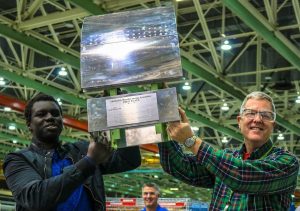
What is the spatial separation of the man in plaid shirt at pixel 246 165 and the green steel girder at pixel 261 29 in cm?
679

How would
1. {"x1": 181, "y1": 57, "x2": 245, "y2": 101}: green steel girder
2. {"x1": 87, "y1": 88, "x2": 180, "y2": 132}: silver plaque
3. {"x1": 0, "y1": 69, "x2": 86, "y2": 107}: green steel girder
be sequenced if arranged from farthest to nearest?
{"x1": 0, "y1": 69, "x2": 86, "y2": 107}: green steel girder → {"x1": 181, "y1": 57, "x2": 245, "y2": 101}: green steel girder → {"x1": 87, "y1": 88, "x2": 180, "y2": 132}: silver plaque

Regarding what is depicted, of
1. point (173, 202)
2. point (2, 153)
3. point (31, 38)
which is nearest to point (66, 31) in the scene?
point (31, 38)

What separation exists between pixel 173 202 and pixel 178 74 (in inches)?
253

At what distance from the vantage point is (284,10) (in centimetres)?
1379

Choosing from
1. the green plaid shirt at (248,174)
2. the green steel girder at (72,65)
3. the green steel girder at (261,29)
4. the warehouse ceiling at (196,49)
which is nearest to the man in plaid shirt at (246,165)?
the green plaid shirt at (248,174)

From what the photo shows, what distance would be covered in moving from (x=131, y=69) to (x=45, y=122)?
54cm

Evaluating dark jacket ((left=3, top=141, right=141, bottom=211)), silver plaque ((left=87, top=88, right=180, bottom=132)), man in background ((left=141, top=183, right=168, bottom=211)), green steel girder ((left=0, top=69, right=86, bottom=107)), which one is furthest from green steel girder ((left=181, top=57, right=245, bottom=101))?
silver plaque ((left=87, top=88, right=180, bottom=132))

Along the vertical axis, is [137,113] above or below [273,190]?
above

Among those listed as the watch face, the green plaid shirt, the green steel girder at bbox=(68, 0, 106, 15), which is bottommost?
the green plaid shirt

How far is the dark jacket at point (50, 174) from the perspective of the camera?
2434 mm

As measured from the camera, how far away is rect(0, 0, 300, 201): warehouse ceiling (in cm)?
1146

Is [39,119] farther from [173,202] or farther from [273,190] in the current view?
[173,202]

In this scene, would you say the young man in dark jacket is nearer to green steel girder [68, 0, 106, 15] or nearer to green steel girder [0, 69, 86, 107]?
green steel girder [68, 0, 106, 15]

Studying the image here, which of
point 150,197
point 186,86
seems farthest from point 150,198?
point 186,86
